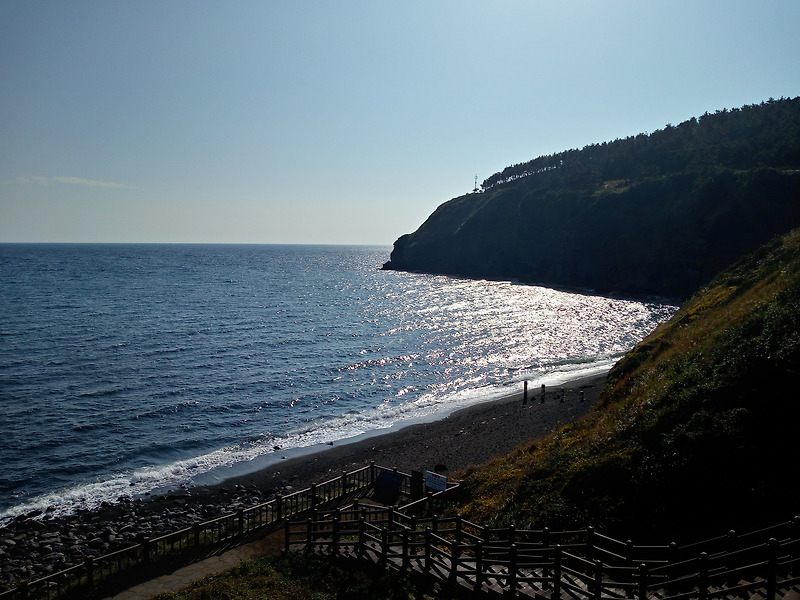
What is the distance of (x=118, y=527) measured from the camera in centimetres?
2273

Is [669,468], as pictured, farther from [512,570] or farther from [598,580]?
[512,570]

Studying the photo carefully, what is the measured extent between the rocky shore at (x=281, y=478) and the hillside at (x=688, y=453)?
7524mm

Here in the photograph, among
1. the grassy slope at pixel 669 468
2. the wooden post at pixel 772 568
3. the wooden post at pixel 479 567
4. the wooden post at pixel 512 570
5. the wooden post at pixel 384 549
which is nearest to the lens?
the wooden post at pixel 772 568

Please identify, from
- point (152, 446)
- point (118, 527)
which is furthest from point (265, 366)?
point (118, 527)

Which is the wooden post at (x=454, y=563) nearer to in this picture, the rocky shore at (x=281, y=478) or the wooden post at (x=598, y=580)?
the wooden post at (x=598, y=580)

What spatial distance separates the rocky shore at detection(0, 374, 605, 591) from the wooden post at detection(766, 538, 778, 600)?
1584cm

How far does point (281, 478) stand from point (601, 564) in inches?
879

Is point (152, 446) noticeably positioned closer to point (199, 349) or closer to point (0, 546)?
point (0, 546)

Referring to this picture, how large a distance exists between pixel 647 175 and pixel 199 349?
112 metres

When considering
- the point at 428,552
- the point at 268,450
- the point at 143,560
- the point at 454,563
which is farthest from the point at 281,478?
the point at 454,563

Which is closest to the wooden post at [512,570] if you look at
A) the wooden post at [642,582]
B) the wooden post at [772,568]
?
the wooden post at [642,582]

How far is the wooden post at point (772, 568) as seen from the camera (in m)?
7.67

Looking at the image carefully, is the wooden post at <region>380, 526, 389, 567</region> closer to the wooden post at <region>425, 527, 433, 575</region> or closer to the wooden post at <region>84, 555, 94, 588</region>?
the wooden post at <region>425, 527, 433, 575</region>

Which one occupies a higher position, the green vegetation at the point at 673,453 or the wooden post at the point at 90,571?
the green vegetation at the point at 673,453
